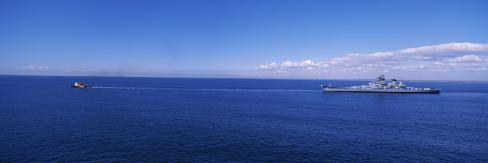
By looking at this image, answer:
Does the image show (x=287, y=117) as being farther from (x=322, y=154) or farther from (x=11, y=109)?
(x=11, y=109)

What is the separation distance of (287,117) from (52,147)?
6699 cm

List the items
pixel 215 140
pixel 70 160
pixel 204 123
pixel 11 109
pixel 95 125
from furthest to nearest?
pixel 11 109 < pixel 204 123 < pixel 95 125 < pixel 215 140 < pixel 70 160

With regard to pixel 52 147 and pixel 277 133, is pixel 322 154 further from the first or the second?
pixel 52 147

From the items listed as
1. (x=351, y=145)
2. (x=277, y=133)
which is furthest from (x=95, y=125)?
(x=351, y=145)

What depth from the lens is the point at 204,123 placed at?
8925 cm

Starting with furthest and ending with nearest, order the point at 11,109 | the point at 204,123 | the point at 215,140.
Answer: the point at 11,109 → the point at 204,123 → the point at 215,140

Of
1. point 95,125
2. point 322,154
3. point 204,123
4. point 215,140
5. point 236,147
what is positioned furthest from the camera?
point 204,123

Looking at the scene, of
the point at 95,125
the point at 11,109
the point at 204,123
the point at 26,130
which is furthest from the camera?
the point at 11,109

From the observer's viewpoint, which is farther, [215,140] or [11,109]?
[11,109]

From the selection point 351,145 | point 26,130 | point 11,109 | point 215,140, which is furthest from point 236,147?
point 11,109

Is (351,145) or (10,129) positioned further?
(10,129)

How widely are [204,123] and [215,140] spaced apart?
21371 millimetres

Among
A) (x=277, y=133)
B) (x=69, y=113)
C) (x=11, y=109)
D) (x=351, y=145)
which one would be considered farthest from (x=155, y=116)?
(x=351, y=145)

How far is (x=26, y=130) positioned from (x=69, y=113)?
2914 cm
